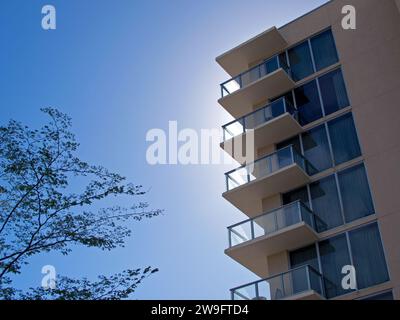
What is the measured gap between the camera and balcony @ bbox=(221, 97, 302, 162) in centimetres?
2370

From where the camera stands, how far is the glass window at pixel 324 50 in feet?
80.2

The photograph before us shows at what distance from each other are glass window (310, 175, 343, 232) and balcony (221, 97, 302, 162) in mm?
2867

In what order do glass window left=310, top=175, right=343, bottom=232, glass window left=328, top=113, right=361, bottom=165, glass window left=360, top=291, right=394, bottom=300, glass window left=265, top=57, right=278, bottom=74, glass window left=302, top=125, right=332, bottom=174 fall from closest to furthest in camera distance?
glass window left=360, top=291, right=394, bottom=300
glass window left=310, top=175, right=343, bottom=232
glass window left=328, top=113, right=361, bottom=165
glass window left=302, top=125, right=332, bottom=174
glass window left=265, top=57, right=278, bottom=74

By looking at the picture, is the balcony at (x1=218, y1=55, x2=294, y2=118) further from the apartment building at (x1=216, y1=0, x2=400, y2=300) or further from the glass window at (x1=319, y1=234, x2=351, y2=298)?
the glass window at (x1=319, y1=234, x2=351, y2=298)

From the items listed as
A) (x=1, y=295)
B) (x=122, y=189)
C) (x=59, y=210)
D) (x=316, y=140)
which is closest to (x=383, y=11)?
(x=316, y=140)

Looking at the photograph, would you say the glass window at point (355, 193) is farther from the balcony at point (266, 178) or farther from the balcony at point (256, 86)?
the balcony at point (256, 86)

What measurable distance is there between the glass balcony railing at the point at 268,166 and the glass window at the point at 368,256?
375 centimetres

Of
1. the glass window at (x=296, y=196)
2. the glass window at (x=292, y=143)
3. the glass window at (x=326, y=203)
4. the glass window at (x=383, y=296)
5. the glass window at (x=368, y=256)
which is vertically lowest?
the glass window at (x=383, y=296)

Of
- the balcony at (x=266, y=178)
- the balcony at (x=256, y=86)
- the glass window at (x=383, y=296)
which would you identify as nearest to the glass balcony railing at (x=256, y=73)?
the balcony at (x=256, y=86)

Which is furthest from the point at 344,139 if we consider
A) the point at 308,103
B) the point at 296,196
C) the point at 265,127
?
the point at 265,127

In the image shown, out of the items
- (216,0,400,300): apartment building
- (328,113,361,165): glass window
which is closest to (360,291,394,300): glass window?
(216,0,400,300): apartment building

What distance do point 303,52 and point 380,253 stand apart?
10.3 metres

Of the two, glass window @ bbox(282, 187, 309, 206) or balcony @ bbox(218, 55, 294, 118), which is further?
balcony @ bbox(218, 55, 294, 118)
